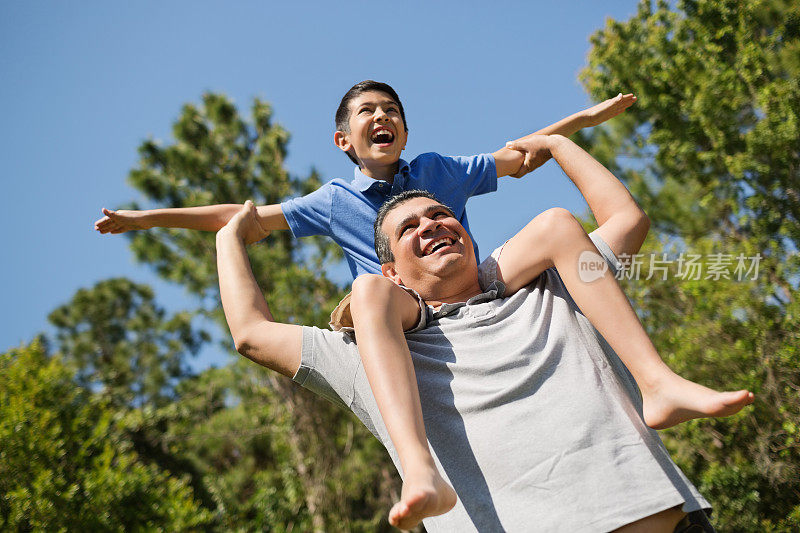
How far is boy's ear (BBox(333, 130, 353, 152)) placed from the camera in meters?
2.43

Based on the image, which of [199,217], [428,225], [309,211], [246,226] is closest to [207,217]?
[199,217]

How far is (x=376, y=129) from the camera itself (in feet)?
7.45

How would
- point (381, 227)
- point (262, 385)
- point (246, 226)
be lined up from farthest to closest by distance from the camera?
point (262, 385), point (246, 226), point (381, 227)

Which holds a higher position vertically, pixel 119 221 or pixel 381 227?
pixel 119 221

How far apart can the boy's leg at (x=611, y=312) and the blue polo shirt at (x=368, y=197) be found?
65cm

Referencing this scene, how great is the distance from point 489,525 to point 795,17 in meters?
10.0

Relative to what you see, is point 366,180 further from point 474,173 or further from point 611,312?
point 611,312

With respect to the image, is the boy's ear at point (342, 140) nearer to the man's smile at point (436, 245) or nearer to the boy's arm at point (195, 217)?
the boy's arm at point (195, 217)

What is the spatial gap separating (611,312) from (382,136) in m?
1.17

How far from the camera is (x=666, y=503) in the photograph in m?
1.17

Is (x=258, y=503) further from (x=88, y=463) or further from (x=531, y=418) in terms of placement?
(x=531, y=418)

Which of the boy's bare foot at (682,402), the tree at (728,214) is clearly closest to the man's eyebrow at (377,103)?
the boy's bare foot at (682,402)

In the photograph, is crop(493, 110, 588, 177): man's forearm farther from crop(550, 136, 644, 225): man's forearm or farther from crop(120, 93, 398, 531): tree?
crop(120, 93, 398, 531): tree

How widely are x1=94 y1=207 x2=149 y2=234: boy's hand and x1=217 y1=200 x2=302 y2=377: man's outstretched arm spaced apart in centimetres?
53
